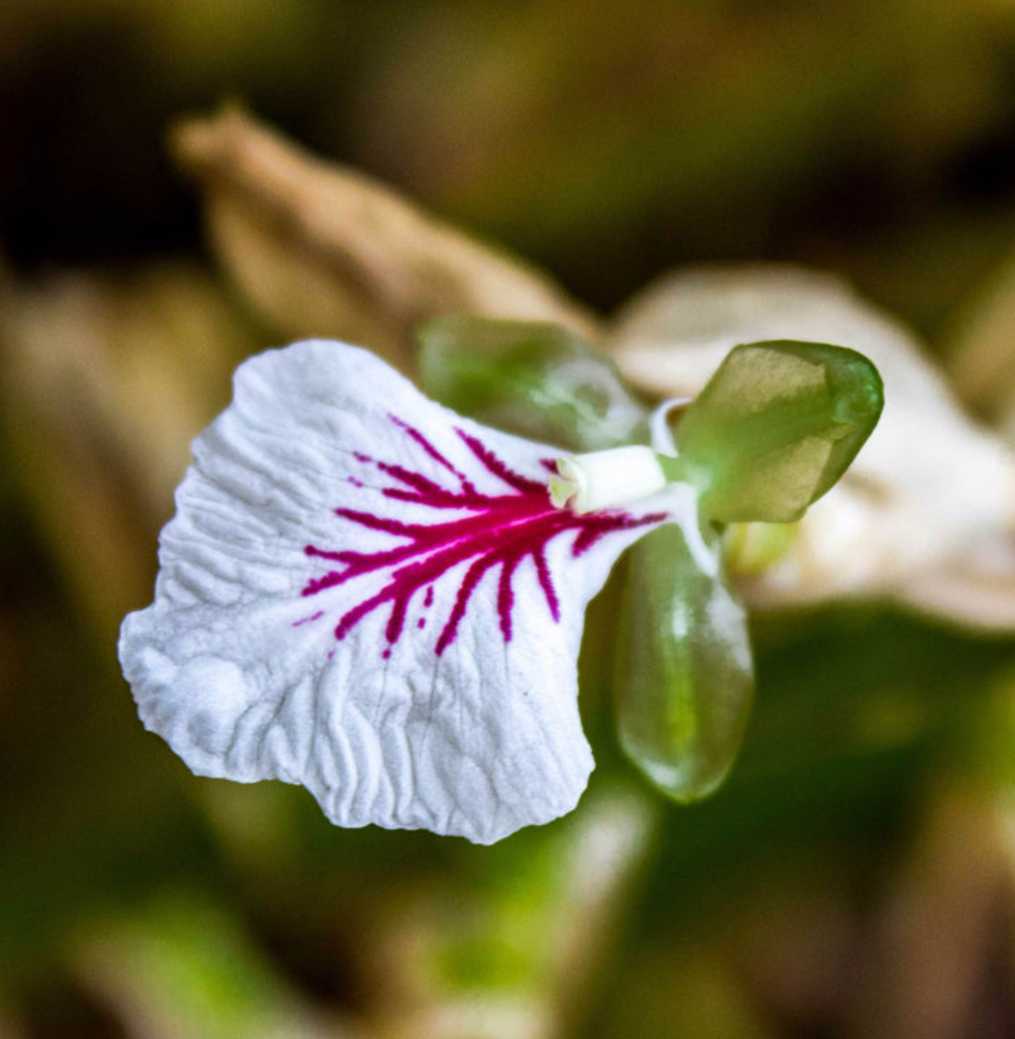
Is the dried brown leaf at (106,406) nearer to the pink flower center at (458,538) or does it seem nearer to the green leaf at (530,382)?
the green leaf at (530,382)

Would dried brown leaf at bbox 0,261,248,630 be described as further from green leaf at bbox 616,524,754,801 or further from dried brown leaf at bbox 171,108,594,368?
green leaf at bbox 616,524,754,801

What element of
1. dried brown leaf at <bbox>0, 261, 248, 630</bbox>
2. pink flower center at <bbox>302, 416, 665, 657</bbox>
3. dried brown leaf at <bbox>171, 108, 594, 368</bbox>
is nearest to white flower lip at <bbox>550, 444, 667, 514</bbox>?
pink flower center at <bbox>302, 416, 665, 657</bbox>

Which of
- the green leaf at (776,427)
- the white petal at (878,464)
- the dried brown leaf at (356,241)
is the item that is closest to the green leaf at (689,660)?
the green leaf at (776,427)

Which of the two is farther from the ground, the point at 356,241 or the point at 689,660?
the point at 356,241

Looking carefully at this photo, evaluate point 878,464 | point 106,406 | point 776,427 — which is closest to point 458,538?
point 776,427

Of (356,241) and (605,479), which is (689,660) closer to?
(605,479)
